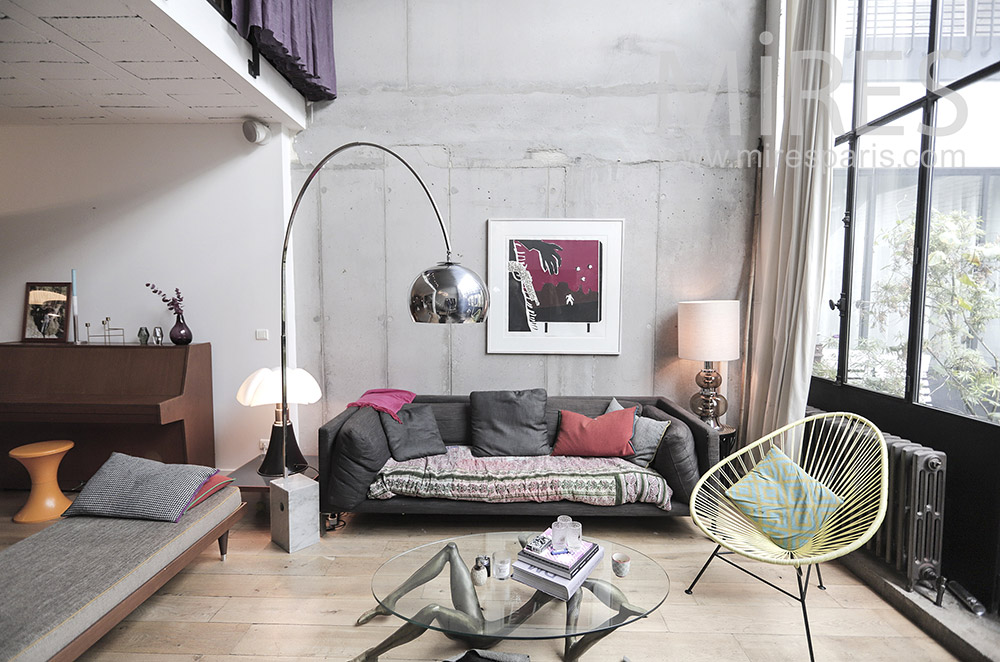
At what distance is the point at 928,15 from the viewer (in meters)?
2.82

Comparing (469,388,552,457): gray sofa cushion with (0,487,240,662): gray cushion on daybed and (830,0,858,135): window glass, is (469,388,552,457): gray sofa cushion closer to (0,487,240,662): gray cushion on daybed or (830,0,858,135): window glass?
(0,487,240,662): gray cushion on daybed

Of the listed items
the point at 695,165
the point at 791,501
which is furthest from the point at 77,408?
the point at 695,165

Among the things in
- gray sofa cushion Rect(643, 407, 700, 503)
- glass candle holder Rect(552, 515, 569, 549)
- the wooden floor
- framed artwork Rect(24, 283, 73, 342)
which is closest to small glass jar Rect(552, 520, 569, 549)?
glass candle holder Rect(552, 515, 569, 549)

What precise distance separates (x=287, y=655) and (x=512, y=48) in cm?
416

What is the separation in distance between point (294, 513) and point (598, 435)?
1.99 meters

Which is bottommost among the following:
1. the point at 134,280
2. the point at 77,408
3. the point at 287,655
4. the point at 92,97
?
the point at 287,655

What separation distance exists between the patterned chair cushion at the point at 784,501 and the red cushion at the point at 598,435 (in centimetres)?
93

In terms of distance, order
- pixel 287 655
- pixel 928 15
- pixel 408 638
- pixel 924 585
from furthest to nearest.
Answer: pixel 928 15, pixel 924 585, pixel 287 655, pixel 408 638

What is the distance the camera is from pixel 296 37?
11.5 ft

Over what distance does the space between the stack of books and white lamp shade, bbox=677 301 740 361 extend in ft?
6.94

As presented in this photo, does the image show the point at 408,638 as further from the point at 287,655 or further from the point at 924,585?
the point at 924,585

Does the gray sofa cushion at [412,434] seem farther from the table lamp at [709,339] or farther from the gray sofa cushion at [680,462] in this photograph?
the table lamp at [709,339]

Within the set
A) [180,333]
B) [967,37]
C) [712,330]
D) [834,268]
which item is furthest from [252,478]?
[967,37]

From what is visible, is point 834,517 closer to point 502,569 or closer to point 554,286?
point 502,569
